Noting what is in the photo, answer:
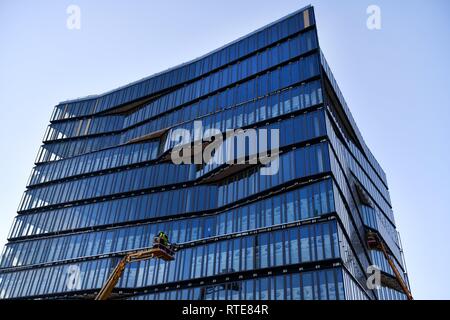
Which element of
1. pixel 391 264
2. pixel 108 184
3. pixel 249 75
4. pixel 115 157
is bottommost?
pixel 391 264

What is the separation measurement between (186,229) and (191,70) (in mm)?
27653

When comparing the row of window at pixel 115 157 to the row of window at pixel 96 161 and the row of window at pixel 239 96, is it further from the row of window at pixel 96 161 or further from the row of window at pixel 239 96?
the row of window at pixel 239 96

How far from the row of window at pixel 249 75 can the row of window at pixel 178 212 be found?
1527 centimetres

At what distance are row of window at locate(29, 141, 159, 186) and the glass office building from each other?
25 cm

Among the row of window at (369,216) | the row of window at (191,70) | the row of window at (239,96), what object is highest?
the row of window at (191,70)

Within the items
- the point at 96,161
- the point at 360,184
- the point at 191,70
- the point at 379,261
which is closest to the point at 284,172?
the point at 360,184

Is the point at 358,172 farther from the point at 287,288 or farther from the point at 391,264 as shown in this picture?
the point at 287,288

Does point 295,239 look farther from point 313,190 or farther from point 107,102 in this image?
point 107,102

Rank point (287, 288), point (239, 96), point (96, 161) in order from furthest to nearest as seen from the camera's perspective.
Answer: point (96, 161) → point (239, 96) → point (287, 288)

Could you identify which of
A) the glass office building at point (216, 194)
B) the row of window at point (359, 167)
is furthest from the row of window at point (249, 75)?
the row of window at point (359, 167)

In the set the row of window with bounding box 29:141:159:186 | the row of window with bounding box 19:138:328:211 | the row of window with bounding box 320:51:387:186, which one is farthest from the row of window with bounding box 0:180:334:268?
the row of window with bounding box 320:51:387:186

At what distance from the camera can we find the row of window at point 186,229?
46625mm

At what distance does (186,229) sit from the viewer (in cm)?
5759

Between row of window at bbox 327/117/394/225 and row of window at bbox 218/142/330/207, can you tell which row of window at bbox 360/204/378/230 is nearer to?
row of window at bbox 327/117/394/225
